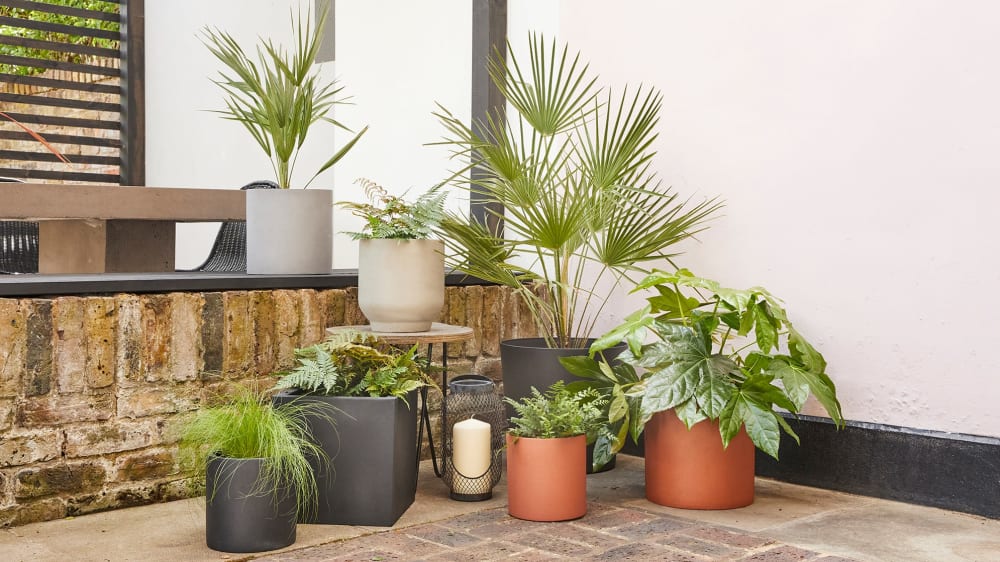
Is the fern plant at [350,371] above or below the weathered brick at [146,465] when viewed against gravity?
above

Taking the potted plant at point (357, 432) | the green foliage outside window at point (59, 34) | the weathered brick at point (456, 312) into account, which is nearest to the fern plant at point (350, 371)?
the potted plant at point (357, 432)

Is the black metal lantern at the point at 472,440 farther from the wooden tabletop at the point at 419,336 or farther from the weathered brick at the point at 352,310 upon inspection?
the weathered brick at the point at 352,310

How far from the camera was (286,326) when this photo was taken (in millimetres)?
2871

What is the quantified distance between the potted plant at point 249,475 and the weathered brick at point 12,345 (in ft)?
1.43

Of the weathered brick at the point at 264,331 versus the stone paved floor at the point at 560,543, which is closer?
the stone paved floor at the point at 560,543

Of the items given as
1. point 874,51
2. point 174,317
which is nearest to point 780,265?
point 874,51

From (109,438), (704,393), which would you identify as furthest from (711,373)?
(109,438)

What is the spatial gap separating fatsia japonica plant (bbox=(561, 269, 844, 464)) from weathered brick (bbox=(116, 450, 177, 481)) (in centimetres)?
112

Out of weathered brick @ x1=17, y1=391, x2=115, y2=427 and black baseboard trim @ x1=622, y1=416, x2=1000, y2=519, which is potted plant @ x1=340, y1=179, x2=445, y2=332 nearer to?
weathered brick @ x1=17, y1=391, x2=115, y2=427

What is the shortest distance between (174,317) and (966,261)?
6.82 feet

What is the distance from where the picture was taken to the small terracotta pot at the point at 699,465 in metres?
2.64

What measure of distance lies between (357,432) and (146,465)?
615mm

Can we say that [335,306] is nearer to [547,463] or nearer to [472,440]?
[472,440]

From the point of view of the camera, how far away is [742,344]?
3.16 m
